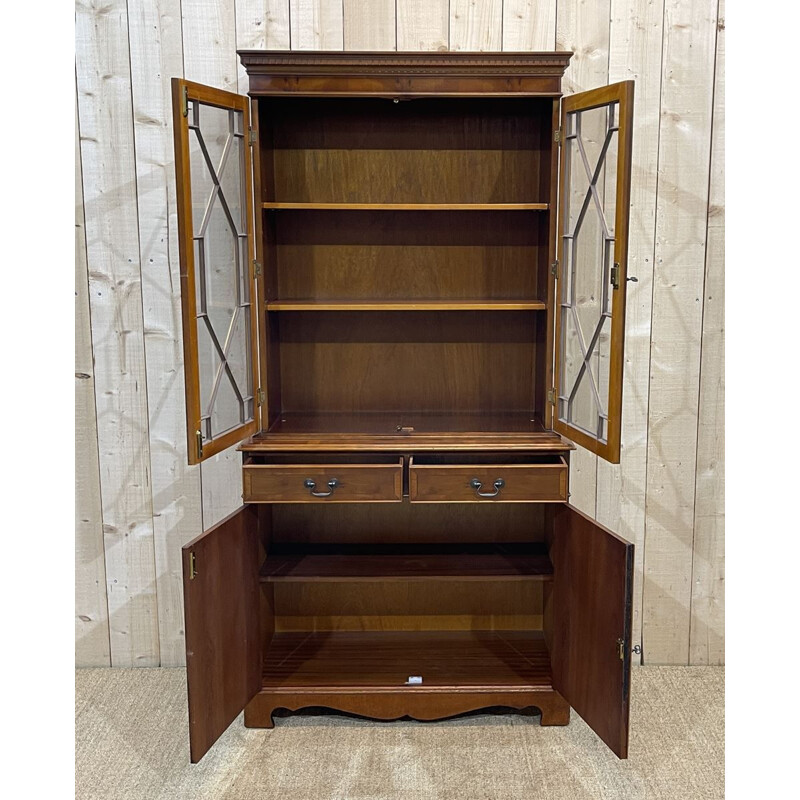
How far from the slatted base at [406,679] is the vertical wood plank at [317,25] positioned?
1.83m

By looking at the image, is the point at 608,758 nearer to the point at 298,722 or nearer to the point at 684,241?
the point at 298,722

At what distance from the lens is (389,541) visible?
2.67m

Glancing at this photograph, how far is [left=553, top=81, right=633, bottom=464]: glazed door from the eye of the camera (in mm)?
2031

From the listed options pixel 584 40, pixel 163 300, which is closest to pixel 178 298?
pixel 163 300

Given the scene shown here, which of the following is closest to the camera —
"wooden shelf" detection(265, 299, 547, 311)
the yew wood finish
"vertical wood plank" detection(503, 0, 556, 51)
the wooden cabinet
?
the wooden cabinet

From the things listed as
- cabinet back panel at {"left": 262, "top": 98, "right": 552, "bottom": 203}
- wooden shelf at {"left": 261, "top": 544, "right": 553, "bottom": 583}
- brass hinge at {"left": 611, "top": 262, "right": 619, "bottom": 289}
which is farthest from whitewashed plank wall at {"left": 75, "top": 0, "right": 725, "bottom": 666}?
brass hinge at {"left": 611, "top": 262, "right": 619, "bottom": 289}

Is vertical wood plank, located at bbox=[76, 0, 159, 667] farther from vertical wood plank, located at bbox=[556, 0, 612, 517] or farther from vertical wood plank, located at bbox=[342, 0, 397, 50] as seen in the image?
vertical wood plank, located at bbox=[556, 0, 612, 517]

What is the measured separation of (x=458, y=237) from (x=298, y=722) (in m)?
1.52

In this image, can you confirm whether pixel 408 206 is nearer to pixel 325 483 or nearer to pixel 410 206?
pixel 410 206

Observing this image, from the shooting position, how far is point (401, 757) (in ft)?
7.48

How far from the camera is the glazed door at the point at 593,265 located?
6.66 feet

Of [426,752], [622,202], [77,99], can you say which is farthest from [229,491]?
[622,202]

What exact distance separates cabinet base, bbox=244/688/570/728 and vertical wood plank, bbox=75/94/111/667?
2.33ft

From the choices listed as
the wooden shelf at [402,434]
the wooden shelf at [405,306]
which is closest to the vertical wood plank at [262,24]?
the wooden shelf at [405,306]
